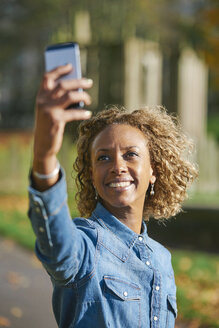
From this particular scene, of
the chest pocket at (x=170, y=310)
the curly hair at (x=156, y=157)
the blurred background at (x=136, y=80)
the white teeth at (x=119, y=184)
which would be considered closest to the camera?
the white teeth at (x=119, y=184)

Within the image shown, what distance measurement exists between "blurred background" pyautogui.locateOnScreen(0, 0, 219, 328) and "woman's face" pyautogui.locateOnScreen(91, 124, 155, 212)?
142 inches

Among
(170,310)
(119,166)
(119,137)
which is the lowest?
(170,310)

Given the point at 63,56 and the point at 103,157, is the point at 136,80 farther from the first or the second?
the point at 63,56

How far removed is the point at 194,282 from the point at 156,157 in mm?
3442

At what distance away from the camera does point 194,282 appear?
5.40m

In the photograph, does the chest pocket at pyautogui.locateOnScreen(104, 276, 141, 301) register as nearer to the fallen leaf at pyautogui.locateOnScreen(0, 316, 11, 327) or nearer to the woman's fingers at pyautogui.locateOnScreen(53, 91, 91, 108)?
the woman's fingers at pyautogui.locateOnScreen(53, 91, 91, 108)

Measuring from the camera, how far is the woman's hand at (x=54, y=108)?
4.44ft

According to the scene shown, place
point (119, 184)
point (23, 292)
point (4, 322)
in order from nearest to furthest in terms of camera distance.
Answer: point (119, 184) → point (4, 322) → point (23, 292)

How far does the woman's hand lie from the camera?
135 cm

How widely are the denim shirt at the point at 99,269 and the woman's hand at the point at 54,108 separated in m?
0.13

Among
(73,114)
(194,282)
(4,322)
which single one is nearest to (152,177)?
(73,114)

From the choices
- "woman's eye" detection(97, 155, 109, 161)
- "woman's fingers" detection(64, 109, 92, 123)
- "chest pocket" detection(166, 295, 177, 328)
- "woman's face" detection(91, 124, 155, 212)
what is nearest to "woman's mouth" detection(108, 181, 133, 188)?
"woman's face" detection(91, 124, 155, 212)

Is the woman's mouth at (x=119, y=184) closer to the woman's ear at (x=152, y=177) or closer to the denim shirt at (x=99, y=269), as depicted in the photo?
the denim shirt at (x=99, y=269)

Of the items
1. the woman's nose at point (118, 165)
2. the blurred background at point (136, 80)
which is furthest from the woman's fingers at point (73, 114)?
the blurred background at point (136, 80)
